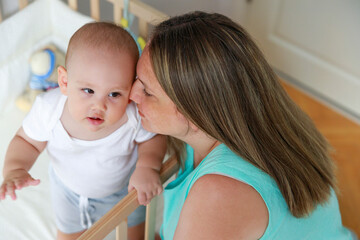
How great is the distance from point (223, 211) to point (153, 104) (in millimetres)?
256

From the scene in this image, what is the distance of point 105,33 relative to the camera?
0.95 m

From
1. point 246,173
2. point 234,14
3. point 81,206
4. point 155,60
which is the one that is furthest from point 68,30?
point 234,14

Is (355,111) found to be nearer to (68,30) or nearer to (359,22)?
(359,22)

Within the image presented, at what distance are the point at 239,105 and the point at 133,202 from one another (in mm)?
298

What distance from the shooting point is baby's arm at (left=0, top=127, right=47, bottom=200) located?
936 millimetres

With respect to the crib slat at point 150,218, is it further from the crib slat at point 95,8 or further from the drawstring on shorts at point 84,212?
the crib slat at point 95,8

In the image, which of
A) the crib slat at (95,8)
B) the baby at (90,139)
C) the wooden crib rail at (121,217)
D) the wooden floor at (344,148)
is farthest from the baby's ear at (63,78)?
the wooden floor at (344,148)

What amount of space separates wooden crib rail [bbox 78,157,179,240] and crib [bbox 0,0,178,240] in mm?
149

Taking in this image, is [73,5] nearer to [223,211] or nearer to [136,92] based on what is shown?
[136,92]

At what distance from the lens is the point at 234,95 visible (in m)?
0.85

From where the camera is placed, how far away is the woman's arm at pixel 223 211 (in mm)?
844

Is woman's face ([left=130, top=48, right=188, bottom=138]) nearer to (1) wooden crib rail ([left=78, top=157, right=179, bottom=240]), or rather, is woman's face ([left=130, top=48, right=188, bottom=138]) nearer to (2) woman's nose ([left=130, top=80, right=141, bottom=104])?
(2) woman's nose ([left=130, top=80, right=141, bottom=104])

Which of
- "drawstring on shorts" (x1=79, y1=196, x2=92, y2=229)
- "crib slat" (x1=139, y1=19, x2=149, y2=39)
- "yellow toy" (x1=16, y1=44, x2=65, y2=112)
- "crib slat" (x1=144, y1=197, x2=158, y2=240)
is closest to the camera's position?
"crib slat" (x1=144, y1=197, x2=158, y2=240)

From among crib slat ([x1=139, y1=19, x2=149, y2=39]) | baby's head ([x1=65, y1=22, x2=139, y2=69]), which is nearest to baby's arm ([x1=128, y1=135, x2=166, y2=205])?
baby's head ([x1=65, y1=22, x2=139, y2=69])
